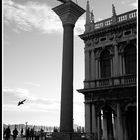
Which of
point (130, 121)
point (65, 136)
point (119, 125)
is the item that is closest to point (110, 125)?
point (119, 125)

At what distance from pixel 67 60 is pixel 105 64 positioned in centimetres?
961

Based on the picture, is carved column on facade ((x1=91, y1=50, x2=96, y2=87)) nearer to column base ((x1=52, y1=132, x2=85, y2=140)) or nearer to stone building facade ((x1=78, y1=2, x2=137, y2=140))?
stone building facade ((x1=78, y1=2, x2=137, y2=140))

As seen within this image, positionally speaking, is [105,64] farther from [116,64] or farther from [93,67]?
[116,64]

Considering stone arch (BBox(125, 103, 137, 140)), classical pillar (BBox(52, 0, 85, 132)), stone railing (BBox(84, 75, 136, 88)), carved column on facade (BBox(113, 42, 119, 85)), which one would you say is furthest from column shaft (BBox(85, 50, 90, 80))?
classical pillar (BBox(52, 0, 85, 132))

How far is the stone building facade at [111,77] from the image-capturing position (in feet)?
70.8

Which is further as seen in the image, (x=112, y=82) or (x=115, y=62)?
(x=115, y=62)

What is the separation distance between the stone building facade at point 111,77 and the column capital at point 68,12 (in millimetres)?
8160

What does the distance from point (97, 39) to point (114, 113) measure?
6.67 m

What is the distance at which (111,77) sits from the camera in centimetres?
2242

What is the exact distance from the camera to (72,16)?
1512cm

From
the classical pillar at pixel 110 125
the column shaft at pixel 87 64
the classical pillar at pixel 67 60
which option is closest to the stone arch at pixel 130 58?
the column shaft at pixel 87 64

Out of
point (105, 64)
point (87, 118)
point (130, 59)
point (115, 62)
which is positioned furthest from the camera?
point (105, 64)

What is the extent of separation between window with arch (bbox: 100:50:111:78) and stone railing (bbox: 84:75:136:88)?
654 mm

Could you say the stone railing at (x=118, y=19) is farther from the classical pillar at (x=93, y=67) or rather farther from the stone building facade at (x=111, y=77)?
the classical pillar at (x=93, y=67)
